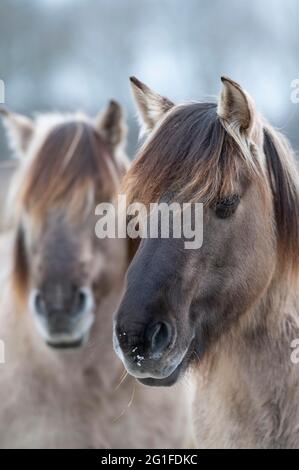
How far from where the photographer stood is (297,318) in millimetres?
3262

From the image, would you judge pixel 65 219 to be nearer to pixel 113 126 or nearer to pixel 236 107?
pixel 113 126

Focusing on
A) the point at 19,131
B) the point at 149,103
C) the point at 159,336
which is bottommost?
the point at 159,336

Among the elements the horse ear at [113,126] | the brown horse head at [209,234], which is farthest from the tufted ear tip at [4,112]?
the brown horse head at [209,234]

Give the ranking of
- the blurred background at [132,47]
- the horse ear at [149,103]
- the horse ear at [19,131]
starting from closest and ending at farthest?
1. the horse ear at [149,103]
2. the horse ear at [19,131]
3. the blurred background at [132,47]

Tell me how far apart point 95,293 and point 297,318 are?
61.0 inches

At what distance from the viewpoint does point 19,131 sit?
5.04 metres

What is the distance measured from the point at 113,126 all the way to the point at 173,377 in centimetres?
237

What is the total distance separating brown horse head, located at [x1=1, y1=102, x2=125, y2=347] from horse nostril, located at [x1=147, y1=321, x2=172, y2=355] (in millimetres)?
1585

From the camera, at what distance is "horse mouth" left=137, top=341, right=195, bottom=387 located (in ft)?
9.37

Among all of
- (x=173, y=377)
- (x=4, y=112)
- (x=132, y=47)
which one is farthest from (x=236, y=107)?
(x=132, y=47)

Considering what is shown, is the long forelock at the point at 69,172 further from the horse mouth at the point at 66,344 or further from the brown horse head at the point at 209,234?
the brown horse head at the point at 209,234

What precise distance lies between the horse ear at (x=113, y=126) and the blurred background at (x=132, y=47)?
41.0 ft

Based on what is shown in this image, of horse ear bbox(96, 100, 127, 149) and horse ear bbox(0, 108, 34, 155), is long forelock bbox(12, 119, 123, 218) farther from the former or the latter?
horse ear bbox(0, 108, 34, 155)

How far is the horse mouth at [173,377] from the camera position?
286 cm
